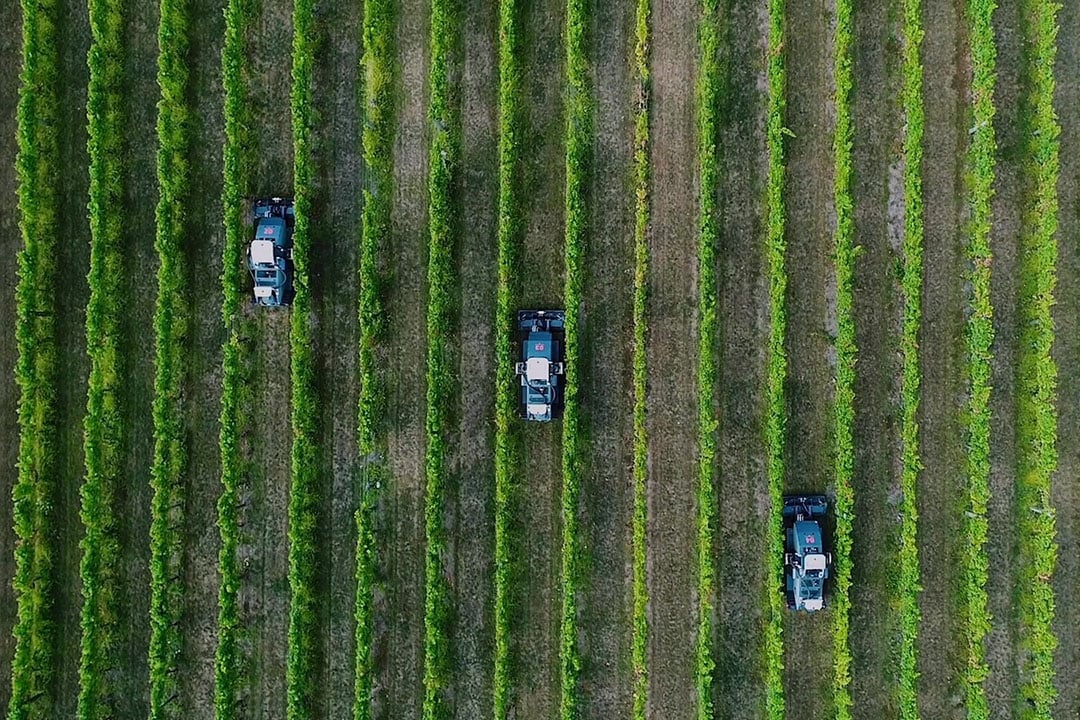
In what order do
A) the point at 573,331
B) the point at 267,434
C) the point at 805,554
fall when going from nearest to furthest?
the point at 805,554 < the point at 573,331 < the point at 267,434

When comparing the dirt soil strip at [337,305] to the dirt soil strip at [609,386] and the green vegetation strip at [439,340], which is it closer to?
the green vegetation strip at [439,340]

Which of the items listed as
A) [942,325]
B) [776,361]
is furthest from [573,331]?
[942,325]

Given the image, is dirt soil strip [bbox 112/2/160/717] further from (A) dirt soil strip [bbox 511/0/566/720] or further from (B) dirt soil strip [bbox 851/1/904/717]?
A: (B) dirt soil strip [bbox 851/1/904/717]

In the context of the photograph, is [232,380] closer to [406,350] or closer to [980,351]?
[406,350]

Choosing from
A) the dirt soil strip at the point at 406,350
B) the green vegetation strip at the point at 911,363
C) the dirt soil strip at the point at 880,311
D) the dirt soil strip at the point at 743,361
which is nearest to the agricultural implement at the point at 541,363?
the dirt soil strip at the point at 406,350

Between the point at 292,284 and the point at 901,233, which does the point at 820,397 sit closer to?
the point at 901,233
